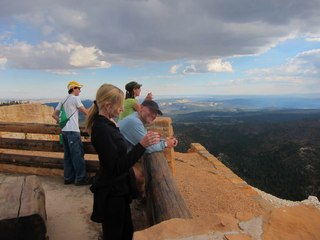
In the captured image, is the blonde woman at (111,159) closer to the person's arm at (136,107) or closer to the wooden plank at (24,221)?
the wooden plank at (24,221)

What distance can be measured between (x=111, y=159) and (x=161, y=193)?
596 mm

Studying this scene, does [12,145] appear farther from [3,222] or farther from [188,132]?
[188,132]

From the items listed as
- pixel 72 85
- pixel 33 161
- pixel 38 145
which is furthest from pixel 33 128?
pixel 72 85

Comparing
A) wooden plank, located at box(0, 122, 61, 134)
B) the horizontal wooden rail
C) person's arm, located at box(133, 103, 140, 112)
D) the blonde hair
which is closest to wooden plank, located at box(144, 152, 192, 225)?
the blonde hair

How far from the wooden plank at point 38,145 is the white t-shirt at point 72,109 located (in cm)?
54

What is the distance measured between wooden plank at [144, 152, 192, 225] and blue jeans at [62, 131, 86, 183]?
5.61ft

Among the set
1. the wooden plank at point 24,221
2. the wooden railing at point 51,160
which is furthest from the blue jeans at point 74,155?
the wooden plank at point 24,221

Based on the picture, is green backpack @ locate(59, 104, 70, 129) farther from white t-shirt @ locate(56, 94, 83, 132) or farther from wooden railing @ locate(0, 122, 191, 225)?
wooden railing @ locate(0, 122, 191, 225)

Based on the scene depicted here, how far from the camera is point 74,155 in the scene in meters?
5.24

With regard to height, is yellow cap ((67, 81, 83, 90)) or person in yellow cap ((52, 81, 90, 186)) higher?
yellow cap ((67, 81, 83, 90))

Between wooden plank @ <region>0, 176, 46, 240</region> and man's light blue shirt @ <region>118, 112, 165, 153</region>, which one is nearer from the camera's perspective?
wooden plank @ <region>0, 176, 46, 240</region>

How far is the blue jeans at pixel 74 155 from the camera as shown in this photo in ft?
17.1

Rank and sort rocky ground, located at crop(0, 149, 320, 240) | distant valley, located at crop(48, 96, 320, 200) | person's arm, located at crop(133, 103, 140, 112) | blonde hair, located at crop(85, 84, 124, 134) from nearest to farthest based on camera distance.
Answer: rocky ground, located at crop(0, 149, 320, 240), blonde hair, located at crop(85, 84, 124, 134), person's arm, located at crop(133, 103, 140, 112), distant valley, located at crop(48, 96, 320, 200)

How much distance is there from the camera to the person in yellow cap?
516 cm
